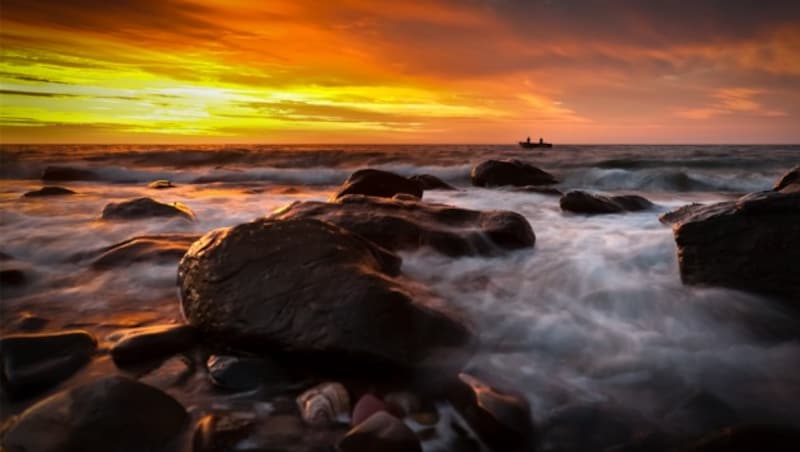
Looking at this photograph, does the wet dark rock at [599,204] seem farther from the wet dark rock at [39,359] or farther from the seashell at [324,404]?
the wet dark rock at [39,359]

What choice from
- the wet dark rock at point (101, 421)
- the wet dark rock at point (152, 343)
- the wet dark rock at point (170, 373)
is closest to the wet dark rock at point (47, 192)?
the wet dark rock at point (152, 343)

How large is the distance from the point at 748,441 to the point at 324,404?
1646mm

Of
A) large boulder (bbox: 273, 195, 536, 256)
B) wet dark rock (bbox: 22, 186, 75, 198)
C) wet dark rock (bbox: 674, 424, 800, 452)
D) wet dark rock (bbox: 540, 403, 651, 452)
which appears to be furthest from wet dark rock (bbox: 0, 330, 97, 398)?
wet dark rock (bbox: 22, 186, 75, 198)

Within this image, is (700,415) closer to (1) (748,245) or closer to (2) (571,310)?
(2) (571,310)

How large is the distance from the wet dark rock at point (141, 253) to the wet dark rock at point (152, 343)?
1.71 metres

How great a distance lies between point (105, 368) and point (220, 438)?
0.99 meters

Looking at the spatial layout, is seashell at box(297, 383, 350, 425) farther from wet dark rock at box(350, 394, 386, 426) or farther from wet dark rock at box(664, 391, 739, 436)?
wet dark rock at box(664, 391, 739, 436)

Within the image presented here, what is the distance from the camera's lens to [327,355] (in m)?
2.54

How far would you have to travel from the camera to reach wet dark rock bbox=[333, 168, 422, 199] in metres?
8.08

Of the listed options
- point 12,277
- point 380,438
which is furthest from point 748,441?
point 12,277

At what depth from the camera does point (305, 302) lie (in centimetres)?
271

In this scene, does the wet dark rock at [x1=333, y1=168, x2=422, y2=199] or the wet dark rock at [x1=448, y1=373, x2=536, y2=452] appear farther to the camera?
the wet dark rock at [x1=333, y1=168, x2=422, y2=199]

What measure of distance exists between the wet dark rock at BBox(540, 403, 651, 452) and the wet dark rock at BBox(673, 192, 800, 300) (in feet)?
5.82

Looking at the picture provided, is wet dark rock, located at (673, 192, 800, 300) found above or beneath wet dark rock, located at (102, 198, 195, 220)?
above
